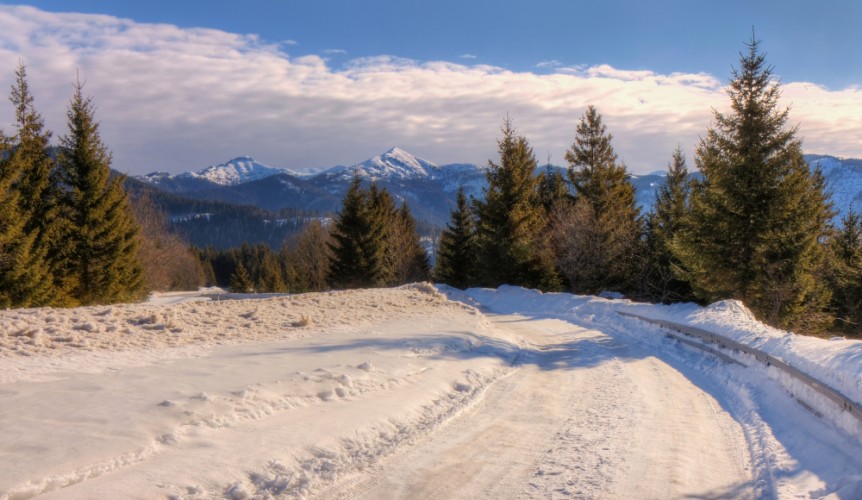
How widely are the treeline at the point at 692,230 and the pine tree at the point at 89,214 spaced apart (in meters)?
19.7

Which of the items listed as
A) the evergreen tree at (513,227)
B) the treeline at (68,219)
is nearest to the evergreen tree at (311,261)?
the evergreen tree at (513,227)

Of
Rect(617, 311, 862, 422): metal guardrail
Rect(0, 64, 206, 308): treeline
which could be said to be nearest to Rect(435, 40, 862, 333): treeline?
Rect(617, 311, 862, 422): metal guardrail

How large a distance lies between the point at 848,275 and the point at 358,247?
93.5 feet

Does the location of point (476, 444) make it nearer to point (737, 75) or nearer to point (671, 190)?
point (737, 75)

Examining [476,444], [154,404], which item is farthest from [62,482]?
[476,444]

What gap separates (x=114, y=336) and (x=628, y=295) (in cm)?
2980

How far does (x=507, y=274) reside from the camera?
34125 mm

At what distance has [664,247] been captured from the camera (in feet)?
95.0

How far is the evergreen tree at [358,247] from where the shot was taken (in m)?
38.7

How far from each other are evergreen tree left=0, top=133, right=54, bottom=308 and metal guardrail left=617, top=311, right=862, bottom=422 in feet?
73.3

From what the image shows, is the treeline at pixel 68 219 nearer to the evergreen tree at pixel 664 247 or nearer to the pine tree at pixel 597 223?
Result: the pine tree at pixel 597 223

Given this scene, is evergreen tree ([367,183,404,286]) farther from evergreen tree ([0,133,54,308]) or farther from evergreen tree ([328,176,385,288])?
evergreen tree ([0,133,54,308])

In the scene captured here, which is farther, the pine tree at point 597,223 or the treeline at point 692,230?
the pine tree at point 597,223

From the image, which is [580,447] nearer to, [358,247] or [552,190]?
[358,247]
